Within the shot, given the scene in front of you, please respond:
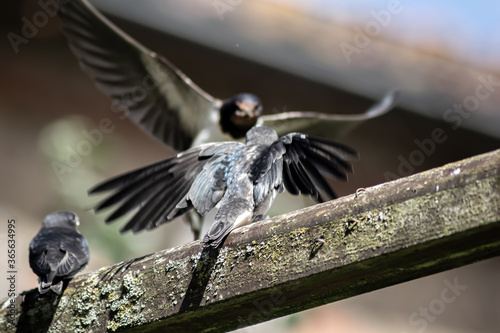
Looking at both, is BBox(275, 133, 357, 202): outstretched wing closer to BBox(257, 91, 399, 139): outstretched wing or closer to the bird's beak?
the bird's beak

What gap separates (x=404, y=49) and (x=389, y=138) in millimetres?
1063

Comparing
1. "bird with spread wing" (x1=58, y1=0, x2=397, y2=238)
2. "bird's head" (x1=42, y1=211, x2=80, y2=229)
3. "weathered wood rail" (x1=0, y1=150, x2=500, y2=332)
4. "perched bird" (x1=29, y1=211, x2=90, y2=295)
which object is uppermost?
"bird with spread wing" (x1=58, y1=0, x2=397, y2=238)

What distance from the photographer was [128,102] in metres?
4.63

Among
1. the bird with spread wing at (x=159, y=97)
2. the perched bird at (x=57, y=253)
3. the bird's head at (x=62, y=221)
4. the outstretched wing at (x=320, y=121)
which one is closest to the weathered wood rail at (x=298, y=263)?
the perched bird at (x=57, y=253)

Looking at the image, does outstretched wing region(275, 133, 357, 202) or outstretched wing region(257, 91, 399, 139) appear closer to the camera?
outstretched wing region(275, 133, 357, 202)

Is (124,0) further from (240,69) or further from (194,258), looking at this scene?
(194,258)

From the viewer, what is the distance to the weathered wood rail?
160 cm

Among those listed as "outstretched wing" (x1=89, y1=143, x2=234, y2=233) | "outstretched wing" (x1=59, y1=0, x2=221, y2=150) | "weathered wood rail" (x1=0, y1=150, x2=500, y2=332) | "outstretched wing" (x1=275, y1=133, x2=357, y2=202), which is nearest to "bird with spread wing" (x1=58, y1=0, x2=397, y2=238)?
"outstretched wing" (x1=59, y1=0, x2=221, y2=150)

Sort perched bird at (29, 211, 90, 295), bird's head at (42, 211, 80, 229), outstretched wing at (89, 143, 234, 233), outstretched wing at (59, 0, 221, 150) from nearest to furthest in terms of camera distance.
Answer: perched bird at (29, 211, 90, 295) < outstretched wing at (89, 143, 234, 233) < bird's head at (42, 211, 80, 229) < outstretched wing at (59, 0, 221, 150)

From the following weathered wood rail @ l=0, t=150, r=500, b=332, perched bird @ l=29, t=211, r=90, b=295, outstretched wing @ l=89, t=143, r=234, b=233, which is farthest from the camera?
outstretched wing @ l=89, t=143, r=234, b=233

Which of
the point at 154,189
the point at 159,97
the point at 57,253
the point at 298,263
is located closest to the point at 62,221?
the point at 57,253

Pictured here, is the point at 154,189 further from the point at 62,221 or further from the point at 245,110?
the point at 245,110

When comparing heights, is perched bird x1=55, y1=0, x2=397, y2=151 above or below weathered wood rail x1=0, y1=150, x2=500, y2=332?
above

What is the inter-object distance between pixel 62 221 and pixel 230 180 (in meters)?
1.22
